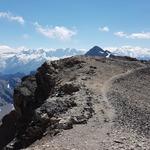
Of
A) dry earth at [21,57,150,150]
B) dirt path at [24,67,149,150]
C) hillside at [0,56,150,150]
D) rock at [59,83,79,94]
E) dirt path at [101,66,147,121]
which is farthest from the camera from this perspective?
rock at [59,83,79,94]

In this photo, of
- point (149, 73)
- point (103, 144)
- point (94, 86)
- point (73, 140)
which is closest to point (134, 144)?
point (103, 144)

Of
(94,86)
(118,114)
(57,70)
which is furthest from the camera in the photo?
(57,70)

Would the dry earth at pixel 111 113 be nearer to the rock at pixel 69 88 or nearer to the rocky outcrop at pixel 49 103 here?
the rocky outcrop at pixel 49 103

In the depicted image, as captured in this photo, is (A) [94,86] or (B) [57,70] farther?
(B) [57,70]

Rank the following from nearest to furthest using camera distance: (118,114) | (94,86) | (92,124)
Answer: (92,124) → (118,114) → (94,86)

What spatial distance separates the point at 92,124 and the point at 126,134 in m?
4.21

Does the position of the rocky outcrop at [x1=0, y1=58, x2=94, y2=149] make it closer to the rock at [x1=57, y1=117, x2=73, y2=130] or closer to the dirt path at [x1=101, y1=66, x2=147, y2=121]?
the rock at [x1=57, y1=117, x2=73, y2=130]

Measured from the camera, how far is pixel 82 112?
121 feet

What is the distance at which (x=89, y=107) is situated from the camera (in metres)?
37.9

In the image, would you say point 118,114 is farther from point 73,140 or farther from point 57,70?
point 57,70

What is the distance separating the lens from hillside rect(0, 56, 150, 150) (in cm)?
2919

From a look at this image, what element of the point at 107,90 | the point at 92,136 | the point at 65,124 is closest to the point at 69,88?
the point at 107,90

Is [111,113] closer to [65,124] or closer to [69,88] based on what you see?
[65,124]

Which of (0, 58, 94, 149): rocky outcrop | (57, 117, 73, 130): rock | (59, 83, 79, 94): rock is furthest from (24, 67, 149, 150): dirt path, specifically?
(59, 83, 79, 94): rock
